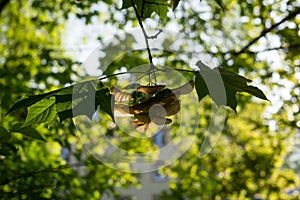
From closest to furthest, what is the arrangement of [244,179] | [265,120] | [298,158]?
1. [265,120]
2. [244,179]
3. [298,158]

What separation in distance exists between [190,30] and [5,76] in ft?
3.59

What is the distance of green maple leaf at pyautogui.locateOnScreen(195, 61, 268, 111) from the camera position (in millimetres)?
767

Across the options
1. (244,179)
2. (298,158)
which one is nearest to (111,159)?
(244,179)

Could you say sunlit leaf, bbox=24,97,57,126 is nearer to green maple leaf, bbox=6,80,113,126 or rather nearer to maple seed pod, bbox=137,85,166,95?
green maple leaf, bbox=6,80,113,126

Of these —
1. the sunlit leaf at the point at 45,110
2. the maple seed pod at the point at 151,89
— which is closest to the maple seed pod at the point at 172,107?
the maple seed pod at the point at 151,89

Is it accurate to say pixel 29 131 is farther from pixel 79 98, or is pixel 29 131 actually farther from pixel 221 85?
pixel 221 85

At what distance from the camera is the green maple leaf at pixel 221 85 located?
0.77m

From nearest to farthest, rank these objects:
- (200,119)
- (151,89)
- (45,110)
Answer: (151,89) → (45,110) → (200,119)

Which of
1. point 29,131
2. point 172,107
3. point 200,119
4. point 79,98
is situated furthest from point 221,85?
point 200,119

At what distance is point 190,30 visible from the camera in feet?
8.63

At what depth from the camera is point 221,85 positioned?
2.58 ft

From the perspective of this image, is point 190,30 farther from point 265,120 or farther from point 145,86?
point 145,86

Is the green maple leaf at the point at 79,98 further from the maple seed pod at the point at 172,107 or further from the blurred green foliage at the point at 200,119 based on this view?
the blurred green foliage at the point at 200,119

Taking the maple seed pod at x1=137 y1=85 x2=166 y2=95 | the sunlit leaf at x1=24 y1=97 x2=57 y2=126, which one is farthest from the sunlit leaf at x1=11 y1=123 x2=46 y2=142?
the maple seed pod at x1=137 y1=85 x2=166 y2=95
